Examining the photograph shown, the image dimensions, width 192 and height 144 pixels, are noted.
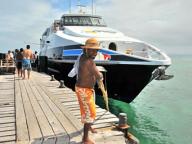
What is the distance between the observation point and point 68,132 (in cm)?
579

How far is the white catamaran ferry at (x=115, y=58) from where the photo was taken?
1347cm

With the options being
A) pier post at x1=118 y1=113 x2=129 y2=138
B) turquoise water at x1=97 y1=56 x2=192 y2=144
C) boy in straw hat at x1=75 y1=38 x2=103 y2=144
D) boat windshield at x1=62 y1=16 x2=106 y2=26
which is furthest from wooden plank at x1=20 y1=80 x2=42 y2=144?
boat windshield at x1=62 y1=16 x2=106 y2=26

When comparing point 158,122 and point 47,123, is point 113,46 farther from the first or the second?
point 47,123

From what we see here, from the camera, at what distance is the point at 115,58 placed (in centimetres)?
1358

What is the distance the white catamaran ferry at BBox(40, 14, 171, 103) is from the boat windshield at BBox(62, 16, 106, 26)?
0.22 feet

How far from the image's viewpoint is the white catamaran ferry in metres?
13.5

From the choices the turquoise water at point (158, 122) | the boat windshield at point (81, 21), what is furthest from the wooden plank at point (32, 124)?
the boat windshield at point (81, 21)

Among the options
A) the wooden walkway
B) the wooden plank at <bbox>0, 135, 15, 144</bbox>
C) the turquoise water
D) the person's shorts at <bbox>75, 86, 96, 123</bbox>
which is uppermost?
the person's shorts at <bbox>75, 86, 96, 123</bbox>

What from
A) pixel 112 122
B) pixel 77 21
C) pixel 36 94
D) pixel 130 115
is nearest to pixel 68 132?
pixel 112 122

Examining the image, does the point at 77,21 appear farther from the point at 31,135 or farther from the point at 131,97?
the point at 31,135

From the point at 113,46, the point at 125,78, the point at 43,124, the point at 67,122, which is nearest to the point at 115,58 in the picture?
the point at 125,78

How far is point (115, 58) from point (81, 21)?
24.5 ft

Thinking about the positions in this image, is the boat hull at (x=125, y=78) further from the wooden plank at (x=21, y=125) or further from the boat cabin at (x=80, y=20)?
the wooden plank at (x=21, y=125)

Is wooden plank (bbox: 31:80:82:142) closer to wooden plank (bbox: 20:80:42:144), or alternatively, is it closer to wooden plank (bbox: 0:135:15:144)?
wooden plank (bbox: 20:80:42:144)
